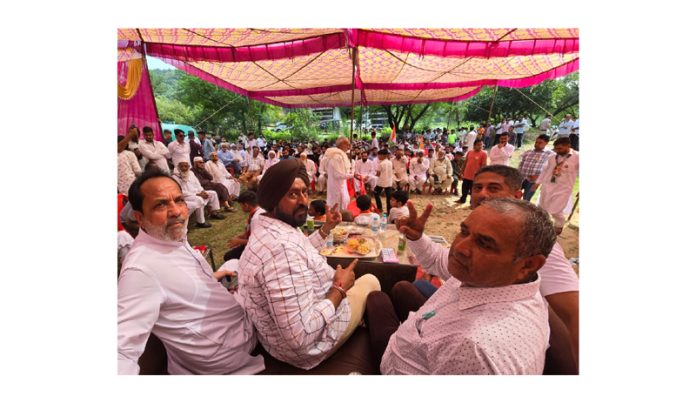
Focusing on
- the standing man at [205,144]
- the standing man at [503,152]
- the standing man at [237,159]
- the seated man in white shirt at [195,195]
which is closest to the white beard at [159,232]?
the seated man in white shirt at [195,195]

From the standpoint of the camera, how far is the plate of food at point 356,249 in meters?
2.03

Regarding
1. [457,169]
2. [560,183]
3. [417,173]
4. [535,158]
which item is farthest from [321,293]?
[457,169]

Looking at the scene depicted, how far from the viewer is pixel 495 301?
0.84 metres

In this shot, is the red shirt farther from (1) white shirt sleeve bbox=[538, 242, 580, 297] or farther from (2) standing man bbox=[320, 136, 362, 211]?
(1) white shirt sleeve bbox=[538, 242, 580, 297]

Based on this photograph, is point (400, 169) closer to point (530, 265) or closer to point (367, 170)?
point (367, 170)

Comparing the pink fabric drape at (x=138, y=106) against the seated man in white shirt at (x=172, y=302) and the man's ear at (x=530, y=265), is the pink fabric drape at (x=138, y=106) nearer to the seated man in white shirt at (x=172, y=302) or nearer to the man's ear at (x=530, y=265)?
the seated man in white shirt at (x=172, y=302)

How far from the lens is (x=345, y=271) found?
4.71 ft

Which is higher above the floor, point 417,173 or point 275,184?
point 275,184

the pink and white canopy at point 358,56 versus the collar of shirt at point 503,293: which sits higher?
the pink and white canopy at point 358,56

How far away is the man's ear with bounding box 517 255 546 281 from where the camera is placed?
83 cm

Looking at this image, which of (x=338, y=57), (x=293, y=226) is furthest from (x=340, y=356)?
(x=338, y=57)

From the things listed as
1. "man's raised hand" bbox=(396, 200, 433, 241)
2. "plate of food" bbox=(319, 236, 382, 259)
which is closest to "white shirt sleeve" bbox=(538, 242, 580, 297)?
"man's raised hand" bbox=(396, 200, 433, 241)

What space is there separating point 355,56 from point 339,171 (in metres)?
1.59

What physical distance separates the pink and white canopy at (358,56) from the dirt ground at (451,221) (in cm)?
77
